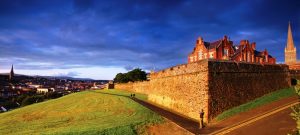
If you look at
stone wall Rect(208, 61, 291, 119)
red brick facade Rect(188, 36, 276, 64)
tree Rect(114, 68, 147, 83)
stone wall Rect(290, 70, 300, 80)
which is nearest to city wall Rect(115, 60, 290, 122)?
stone wall Rect(208, 61, 291, 119)

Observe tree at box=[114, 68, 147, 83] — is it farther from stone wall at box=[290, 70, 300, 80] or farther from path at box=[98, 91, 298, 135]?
path at box=[98, 91, 298, 135]

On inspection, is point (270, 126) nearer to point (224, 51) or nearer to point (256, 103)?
point (256, 103)

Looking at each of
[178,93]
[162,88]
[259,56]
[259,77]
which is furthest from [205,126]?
[259,56]

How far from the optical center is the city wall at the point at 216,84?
20.0 m

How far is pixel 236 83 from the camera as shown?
2191 cm

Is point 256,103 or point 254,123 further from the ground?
point 256,103

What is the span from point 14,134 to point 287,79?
2904 centimetres

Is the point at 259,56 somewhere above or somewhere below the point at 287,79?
above

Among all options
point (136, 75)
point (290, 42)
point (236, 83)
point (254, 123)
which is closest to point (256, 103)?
point (236, 83)

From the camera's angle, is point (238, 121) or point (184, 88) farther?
point (184, 88)

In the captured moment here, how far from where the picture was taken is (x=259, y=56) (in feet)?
213

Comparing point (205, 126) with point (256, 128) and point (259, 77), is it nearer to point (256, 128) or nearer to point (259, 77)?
point (256, 128)

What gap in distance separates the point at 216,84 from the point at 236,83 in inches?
106

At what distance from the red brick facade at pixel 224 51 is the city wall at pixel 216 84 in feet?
83.1
